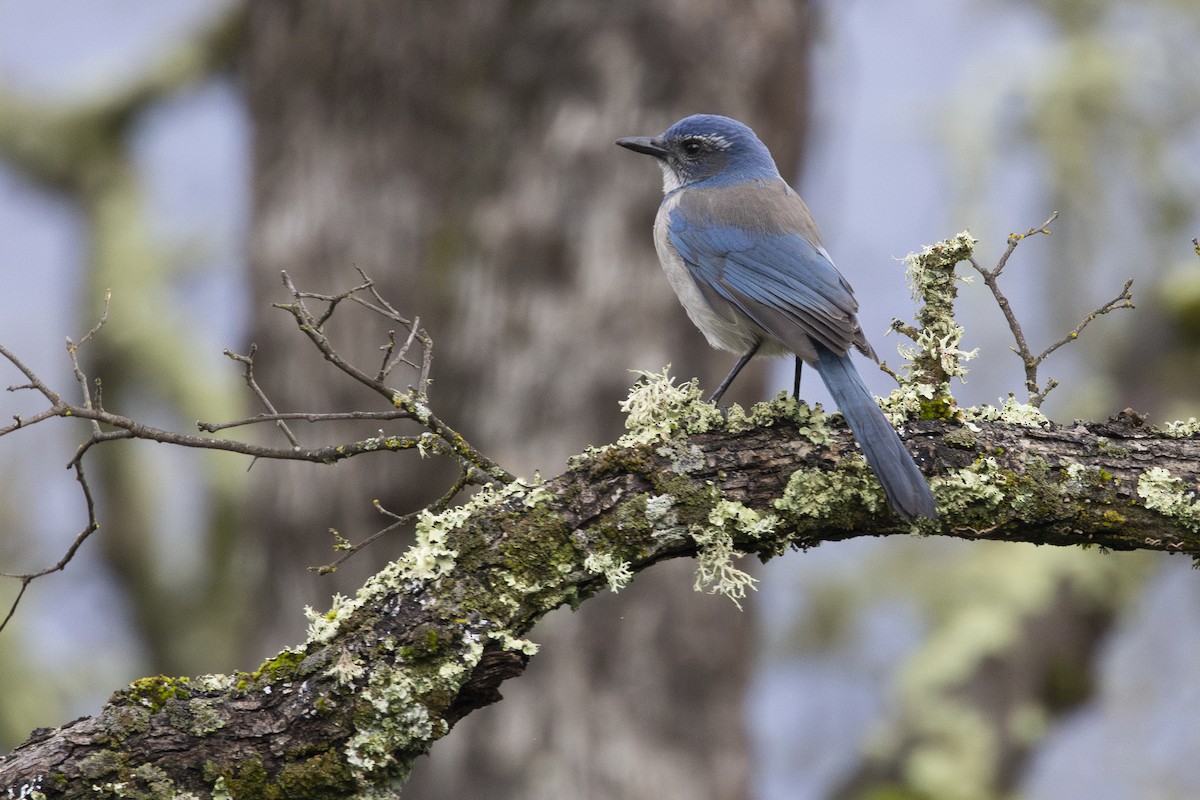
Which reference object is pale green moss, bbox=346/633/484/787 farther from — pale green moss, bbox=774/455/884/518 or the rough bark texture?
pale green moss, bbox=774/455/884/518

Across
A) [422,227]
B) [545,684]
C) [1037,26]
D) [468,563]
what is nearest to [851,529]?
[468,563]

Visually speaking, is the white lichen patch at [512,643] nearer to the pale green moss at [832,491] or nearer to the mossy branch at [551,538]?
the mossy branch at [551,538]

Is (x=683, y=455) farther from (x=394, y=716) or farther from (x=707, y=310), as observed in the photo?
(x=707, y=310)

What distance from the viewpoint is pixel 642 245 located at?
6.20m

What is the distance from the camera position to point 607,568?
9.45 feet

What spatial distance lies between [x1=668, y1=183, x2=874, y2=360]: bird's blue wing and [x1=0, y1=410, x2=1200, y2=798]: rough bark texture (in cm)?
58

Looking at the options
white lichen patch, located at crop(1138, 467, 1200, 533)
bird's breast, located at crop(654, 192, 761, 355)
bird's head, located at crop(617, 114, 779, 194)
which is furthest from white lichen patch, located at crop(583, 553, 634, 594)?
bird's head, located at crop(617, 114, 779, 194)

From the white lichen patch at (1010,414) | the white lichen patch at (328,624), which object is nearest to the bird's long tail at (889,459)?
the white lichen patch at (1010,414)

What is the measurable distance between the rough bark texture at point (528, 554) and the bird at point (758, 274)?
0.45ft

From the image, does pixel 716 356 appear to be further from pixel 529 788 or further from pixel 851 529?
pixel 851 529

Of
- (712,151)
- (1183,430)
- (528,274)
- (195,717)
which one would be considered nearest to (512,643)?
(195,717)

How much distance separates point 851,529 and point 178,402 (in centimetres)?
855

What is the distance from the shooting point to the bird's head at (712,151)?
15.4ft

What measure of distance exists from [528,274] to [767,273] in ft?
7.69
